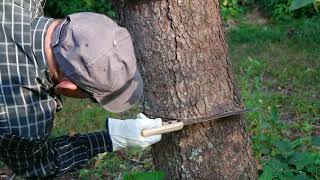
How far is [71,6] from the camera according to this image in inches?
281

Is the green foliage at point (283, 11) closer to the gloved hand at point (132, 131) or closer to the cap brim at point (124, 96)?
the gloved hand at point (132, 131)

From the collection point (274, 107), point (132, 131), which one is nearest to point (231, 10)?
point (274, 107)

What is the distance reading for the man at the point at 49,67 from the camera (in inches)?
68.0

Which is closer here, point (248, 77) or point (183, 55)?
point (183, 55)

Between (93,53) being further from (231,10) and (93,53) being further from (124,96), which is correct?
(231,10)

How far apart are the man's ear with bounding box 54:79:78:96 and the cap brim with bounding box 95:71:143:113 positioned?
10 cm

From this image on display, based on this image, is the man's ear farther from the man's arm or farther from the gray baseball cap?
the man's arm

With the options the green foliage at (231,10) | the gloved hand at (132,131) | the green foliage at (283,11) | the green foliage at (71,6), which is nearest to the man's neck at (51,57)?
the gloved hand at (132,131)

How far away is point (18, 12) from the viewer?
181 cm

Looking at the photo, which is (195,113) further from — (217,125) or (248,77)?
(248,77)

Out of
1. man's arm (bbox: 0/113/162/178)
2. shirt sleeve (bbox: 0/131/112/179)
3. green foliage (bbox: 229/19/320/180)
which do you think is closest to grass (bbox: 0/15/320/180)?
green foliage (bbox: 229/19/320/180)

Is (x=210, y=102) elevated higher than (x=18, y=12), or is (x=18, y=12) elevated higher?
(x=18, y=12)

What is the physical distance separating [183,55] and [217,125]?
1.04ft

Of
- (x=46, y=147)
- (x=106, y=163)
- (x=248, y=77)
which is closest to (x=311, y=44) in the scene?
(x=248, y=77)
